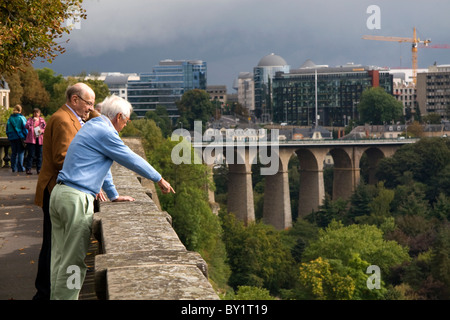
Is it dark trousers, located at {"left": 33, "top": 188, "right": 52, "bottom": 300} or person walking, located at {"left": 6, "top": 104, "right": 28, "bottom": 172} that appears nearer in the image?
dark trousers, located at {"left": 33, "top": 188, "right": 52, "bottom": 300}

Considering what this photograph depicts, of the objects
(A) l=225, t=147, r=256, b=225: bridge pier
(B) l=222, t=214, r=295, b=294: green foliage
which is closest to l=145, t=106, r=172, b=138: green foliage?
(A) l=225, t=147, r=256, b=225: bridge pier

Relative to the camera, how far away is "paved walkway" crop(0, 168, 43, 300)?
6.71 meters

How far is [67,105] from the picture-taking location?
600cm

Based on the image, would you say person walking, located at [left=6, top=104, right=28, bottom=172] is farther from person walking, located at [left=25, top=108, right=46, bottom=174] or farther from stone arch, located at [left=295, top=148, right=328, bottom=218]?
stone arch, located at [left=295, top=148, right=328, bottom=218]

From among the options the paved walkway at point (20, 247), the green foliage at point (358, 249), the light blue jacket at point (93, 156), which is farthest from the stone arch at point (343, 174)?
the light blue jacket at point (93, 156)

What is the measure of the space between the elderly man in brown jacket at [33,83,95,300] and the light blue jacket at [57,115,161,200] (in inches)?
25.1

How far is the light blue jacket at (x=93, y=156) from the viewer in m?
5.14

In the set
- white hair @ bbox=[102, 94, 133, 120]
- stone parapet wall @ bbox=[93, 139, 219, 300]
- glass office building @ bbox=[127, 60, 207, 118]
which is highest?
glass office building @ bbox=[127, 60, 207, 118]

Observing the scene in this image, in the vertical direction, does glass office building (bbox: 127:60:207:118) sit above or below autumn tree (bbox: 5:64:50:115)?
above

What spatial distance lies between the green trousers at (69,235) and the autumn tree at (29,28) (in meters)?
7.05
